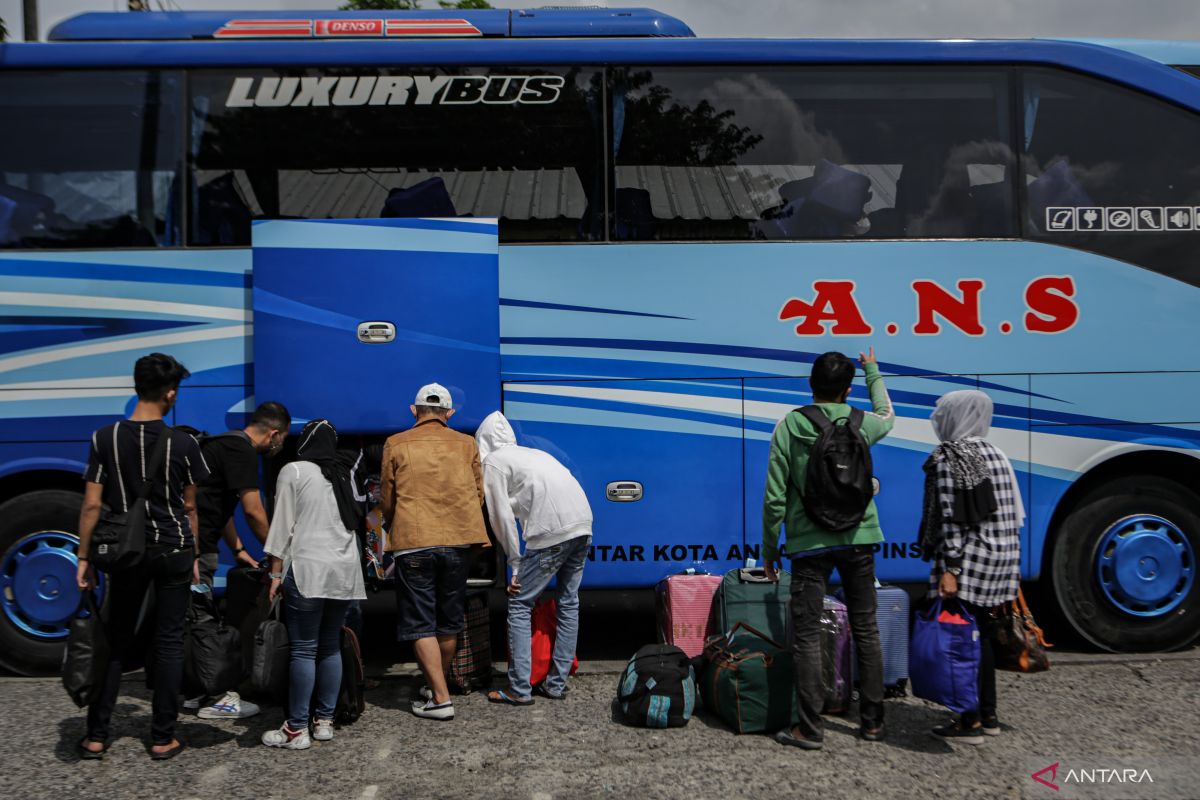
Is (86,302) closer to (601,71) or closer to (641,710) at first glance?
(601,71)

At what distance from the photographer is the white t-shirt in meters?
5.00

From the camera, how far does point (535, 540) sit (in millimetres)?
5711

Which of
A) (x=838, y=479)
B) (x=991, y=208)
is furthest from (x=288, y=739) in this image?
(x=991, y=208)

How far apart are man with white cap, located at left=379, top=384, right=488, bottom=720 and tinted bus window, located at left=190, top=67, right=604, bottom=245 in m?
1.45

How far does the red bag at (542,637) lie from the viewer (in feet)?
19.7

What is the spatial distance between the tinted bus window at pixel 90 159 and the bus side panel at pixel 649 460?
2.57m

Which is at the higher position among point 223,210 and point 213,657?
point 223,210

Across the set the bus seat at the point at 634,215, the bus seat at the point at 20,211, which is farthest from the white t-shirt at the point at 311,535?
the bus seat at the point at 20,211

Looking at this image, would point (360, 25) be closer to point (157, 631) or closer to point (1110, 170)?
point (157, 631)

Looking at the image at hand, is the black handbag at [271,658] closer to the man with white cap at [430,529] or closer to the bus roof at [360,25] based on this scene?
the man with white cap at [430,529]

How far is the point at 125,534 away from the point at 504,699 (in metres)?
2.27

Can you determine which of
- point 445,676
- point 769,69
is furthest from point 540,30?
Result: point 445,676

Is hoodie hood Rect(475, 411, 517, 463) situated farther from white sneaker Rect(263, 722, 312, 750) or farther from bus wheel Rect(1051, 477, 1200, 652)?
bus wheel Rect(1051, 477, 1200, 652)

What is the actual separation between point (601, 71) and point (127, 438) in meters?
3.58
